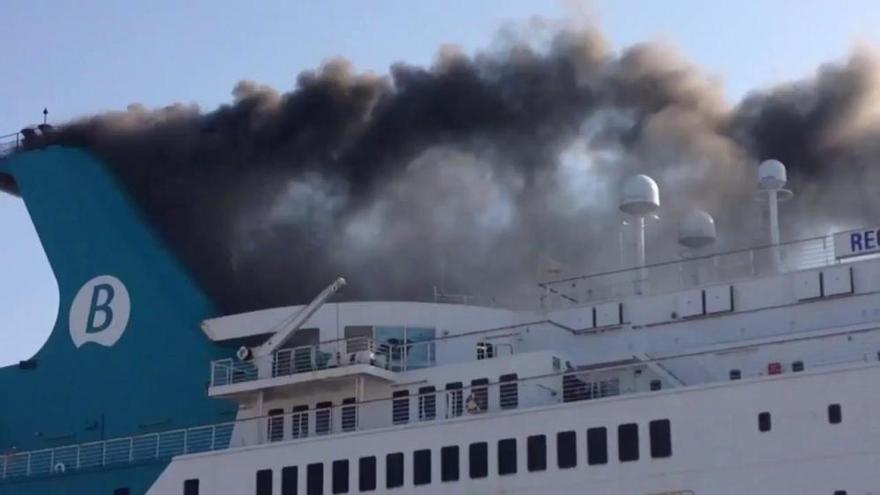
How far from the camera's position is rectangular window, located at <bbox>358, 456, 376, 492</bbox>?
27.2 metres

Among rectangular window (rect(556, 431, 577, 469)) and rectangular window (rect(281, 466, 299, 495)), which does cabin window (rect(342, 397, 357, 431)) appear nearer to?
rectangular window (rect(281, 466, 299, 495))

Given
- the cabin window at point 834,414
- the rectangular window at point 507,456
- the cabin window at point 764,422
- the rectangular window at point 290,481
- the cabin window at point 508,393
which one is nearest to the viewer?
the cabin window at point 834,414

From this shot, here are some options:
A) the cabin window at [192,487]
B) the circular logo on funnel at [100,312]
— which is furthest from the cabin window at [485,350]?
the circular logo on funnel at [100,312]

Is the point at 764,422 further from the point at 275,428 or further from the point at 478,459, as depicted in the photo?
the point at 275,428

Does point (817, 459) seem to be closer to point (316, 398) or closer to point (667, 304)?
point (667, 304)

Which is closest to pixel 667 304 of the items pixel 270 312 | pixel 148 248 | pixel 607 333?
pixel 607 333

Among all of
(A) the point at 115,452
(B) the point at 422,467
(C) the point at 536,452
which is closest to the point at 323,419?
(B) the point at 422,467

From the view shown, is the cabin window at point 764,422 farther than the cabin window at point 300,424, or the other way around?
the cabin window at point 300,424

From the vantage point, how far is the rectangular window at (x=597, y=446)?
25172 mm

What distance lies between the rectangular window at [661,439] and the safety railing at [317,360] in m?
6.03

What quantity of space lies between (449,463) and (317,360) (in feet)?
13.5

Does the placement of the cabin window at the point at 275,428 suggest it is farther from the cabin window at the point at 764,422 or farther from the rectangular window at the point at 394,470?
the cabin window at the point at 764,422

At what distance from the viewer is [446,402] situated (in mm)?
28250

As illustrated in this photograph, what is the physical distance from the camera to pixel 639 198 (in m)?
30.1
